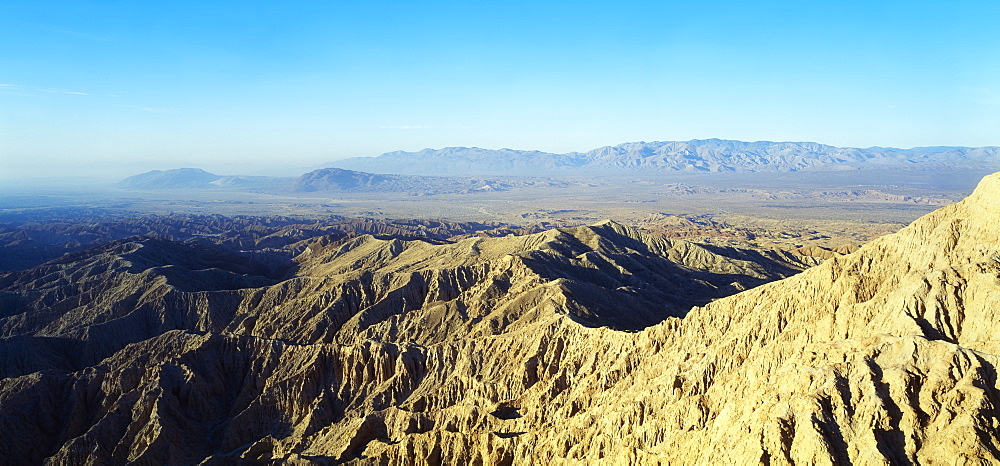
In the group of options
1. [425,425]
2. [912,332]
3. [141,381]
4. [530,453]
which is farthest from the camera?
[141,381]

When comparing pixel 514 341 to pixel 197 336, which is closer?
pixel 514 341

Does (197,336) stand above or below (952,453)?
below

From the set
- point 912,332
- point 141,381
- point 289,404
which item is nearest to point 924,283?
point 912,332

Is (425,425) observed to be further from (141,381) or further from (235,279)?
(235,279)

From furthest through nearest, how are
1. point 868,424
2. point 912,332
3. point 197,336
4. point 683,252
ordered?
point 683,252 → point 197,336 → point 912,332 → point 868,424

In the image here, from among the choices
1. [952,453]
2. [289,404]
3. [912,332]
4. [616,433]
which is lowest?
[289,404]

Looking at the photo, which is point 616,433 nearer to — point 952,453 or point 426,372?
point 952,453
